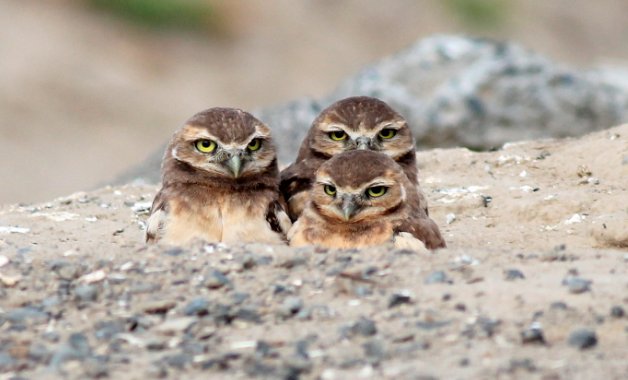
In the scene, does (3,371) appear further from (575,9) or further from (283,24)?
(575,9)

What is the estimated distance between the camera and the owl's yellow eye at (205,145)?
→ 303 inches

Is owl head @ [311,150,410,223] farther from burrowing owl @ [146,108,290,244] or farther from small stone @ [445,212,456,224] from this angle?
small stone @ [445,212,456,224]

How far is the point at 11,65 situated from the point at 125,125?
200 centimetres

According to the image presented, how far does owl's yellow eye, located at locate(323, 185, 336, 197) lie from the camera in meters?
7.44

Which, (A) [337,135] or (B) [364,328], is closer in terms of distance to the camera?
(B) [364,328]

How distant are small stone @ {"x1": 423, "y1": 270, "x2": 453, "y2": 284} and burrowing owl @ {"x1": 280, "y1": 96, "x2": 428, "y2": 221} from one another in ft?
7.87

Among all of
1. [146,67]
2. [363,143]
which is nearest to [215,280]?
[363,143]

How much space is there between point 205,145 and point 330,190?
82 centimetres

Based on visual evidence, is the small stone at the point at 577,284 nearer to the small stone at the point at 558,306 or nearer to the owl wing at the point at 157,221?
the small stone at the point at 558,306

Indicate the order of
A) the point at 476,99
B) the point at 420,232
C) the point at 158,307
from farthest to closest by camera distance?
the point at 476,99, the point at 420,232, the point at 158,307

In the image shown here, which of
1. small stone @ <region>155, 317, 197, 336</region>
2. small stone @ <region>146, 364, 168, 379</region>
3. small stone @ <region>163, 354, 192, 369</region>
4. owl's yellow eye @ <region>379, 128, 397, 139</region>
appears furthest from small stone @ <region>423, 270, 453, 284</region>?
owl's yellow eye @ <region>379, 128, 397, 139</region>

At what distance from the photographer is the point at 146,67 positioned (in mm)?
22109

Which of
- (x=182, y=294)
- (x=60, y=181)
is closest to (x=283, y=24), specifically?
(x=60, y=181)

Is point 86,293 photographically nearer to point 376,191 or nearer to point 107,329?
point 107,329
